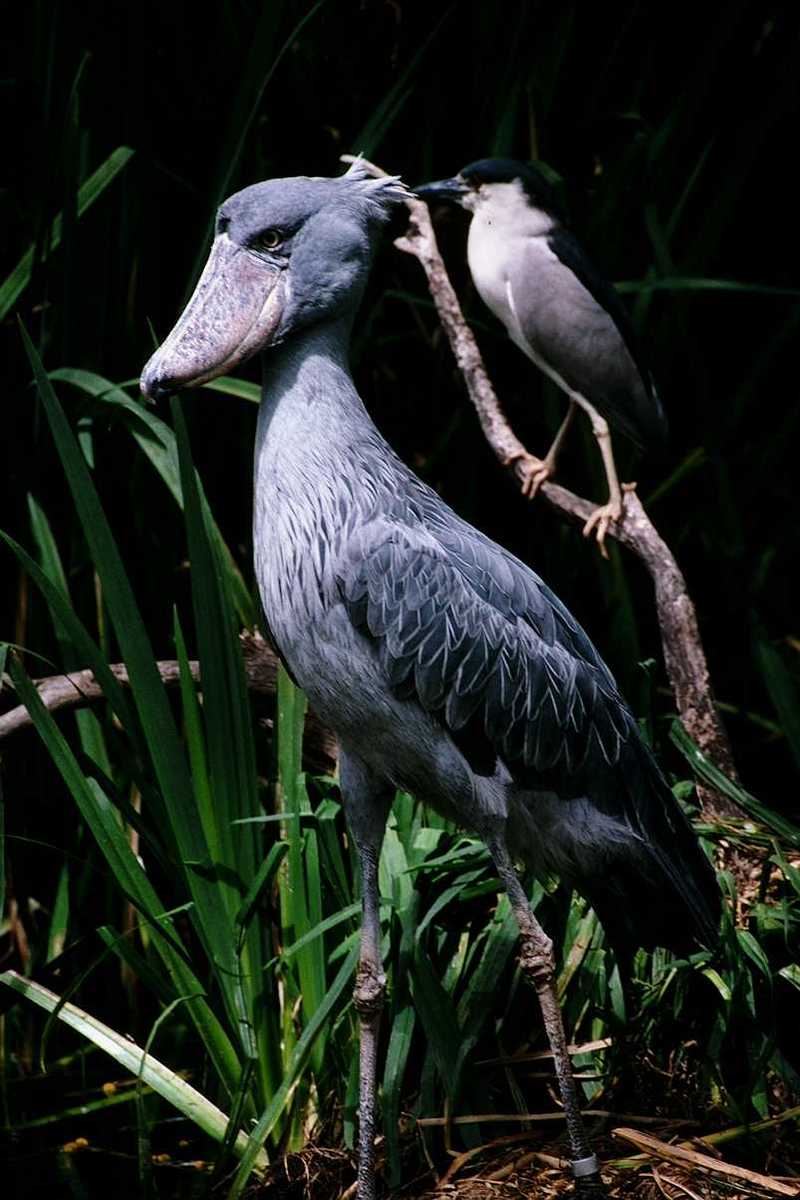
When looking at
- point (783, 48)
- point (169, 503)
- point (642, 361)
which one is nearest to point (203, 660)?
point (169, 503)

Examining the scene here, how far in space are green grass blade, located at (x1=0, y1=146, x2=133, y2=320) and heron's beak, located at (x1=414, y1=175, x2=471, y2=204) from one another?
0.76 m

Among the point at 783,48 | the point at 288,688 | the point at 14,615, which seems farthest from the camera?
the point at 783,48

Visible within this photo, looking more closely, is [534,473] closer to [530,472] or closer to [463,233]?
[530,472]

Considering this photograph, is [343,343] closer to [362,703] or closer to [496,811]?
[362,703]

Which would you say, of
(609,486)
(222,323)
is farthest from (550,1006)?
(609,486)

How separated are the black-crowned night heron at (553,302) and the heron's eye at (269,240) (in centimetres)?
141

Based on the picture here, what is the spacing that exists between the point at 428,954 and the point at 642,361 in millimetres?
1660

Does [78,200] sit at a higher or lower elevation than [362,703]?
higher

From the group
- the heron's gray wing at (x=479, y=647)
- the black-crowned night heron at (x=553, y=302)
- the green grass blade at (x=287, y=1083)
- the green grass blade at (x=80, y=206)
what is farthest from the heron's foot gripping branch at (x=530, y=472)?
the green grass blade at (x=287, y=1083)

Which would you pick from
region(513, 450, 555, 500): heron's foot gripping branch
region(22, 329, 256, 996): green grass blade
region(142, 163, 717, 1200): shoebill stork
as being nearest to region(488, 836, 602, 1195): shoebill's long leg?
region(142, 163, 717, 1200): shoebill stork

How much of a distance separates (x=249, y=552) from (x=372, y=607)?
1.50 metres

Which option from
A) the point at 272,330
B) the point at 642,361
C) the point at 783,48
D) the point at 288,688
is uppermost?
the point at 783,48

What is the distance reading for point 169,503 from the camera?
3557mm

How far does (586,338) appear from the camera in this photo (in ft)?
12.2
